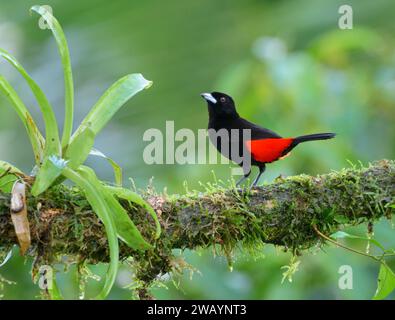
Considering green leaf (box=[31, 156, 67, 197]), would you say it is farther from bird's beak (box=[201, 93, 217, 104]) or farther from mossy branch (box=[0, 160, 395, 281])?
bird's beak (box=[201, 93, 217, 104])

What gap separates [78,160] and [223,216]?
2.00 ft

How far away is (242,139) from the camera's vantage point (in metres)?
3.77

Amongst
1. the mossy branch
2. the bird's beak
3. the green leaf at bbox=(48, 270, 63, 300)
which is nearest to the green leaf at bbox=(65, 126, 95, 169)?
the mossy branch

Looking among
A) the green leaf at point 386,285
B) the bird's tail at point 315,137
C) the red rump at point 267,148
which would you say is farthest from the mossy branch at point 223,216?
the red rump at point 267,148

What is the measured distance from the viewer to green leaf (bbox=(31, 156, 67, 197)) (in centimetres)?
241

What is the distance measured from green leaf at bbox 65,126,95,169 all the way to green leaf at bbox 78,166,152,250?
0.06 m

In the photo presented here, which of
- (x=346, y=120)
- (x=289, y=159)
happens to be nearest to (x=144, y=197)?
(x=289, y=159)

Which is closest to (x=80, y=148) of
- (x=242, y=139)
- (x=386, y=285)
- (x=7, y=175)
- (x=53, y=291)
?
(x=7, y=175)

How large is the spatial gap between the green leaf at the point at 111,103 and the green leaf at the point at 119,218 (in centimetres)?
21

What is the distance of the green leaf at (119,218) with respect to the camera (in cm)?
246

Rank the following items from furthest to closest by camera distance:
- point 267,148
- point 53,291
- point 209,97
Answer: point 209,97 → point 267,148 → point 53,291

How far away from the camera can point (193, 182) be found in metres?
4.18

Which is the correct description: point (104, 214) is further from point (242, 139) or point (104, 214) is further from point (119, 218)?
point (242, 139)
